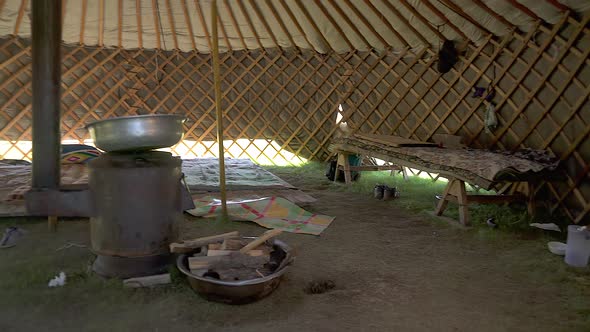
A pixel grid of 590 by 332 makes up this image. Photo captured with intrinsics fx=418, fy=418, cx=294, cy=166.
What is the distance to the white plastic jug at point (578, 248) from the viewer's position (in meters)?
1.69

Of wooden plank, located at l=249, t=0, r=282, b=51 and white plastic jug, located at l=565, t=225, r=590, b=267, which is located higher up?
wooden plank, located at l=249, t=0, r=282, b=51

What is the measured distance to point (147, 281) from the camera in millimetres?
1433

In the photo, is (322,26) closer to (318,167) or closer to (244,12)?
(244,12)

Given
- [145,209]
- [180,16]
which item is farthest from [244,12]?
[145,209]

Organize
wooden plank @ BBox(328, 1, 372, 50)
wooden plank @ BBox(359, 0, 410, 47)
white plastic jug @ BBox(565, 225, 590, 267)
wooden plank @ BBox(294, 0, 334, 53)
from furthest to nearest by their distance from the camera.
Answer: wooden plank @ BBox(294, 0, 334, 53)
wooden plank @ BBox(328, 1, 372, 50)
wooden plank @ BBox(359, 0, 410, 47)
white plastic jug @ BBox(565, 225, 590, 267)

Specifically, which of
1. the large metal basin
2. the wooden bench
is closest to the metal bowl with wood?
the large metal basin

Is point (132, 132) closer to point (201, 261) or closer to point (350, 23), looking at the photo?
point (201, 261)

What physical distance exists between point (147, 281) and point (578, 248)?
1680 mm

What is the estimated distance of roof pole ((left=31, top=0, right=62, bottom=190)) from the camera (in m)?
1.49

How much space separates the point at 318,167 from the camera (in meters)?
4.62

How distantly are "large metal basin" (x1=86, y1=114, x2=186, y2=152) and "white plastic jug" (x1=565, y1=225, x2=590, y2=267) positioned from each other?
1.66m

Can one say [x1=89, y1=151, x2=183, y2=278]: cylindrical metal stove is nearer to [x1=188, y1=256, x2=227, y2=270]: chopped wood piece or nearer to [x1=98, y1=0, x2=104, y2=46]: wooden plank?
[x1=188, y1=256, x2=227, y2=270]: chopped wood piece

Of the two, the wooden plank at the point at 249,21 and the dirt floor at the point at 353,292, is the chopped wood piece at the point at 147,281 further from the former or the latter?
the wooden plank at the point at 249,21

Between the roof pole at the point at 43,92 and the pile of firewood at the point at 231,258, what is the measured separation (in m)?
0.54
